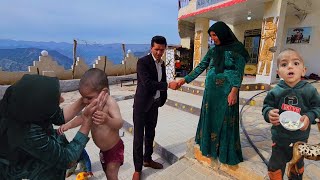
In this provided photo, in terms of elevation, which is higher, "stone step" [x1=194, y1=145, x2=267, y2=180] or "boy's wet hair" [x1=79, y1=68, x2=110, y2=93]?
"boy's wet hair" [x1=79, y1=68, x2=110, y2=93]

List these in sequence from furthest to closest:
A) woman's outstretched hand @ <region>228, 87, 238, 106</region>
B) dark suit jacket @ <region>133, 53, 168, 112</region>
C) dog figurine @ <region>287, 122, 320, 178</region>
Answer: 1. dark suit jacket @ <region>133, 53, 168, 112</region>
2. woman's outstretched hand @ <region>228, 87, 238, 106</region>
3. dog figurine @ <region>287, 122, 320, 178</region>

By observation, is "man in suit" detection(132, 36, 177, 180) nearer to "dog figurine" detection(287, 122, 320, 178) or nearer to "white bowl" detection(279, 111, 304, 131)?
"white bowl" detection(279, 111, 304, 131)

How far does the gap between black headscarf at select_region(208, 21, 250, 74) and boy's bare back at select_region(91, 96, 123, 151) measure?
1313 millimetres

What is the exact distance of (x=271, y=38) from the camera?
7.66 meters

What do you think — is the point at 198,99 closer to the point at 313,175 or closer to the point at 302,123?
the point at 313,175

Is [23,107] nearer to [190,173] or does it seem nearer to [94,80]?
[94,80]

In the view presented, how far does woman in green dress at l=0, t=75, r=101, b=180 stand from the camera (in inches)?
45.9

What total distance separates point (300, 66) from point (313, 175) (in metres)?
1.52

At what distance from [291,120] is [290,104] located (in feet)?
0.57

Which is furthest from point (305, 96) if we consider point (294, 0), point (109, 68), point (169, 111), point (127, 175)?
point (109, 68)

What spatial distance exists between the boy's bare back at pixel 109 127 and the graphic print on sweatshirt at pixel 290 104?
1417mm

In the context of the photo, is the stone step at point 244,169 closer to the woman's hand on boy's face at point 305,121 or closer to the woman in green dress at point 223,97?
the woman in green dress at point 223,97

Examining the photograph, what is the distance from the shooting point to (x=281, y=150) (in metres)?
1.84

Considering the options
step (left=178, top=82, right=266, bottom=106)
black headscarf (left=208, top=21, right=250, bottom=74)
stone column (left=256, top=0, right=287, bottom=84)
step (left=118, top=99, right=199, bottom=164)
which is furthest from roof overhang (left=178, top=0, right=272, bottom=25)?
black headscarf (left=208, top=21, right=250, bottom=74)
